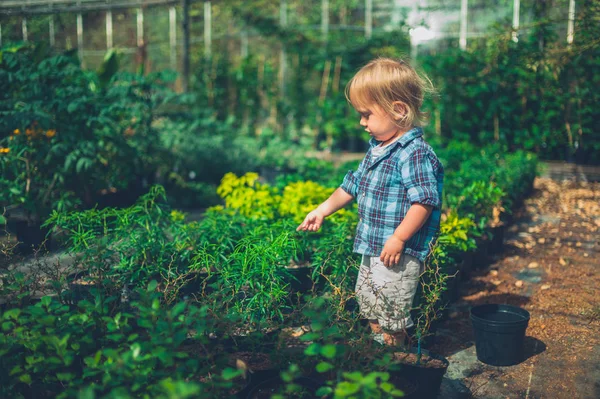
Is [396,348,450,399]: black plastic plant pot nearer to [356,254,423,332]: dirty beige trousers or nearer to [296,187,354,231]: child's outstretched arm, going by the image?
[356,254,423,332]: dirty beige trousers

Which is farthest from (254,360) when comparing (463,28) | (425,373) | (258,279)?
(463,28)

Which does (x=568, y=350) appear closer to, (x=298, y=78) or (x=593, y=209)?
(x=593, y=209)

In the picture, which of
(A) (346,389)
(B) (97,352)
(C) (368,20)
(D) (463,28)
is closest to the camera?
(A) (346,389)

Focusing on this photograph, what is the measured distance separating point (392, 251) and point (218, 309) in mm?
823

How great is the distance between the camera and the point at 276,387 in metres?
2.31

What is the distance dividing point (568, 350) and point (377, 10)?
941cm

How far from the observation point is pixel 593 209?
7039 mm

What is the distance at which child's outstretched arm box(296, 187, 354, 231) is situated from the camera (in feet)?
10.0

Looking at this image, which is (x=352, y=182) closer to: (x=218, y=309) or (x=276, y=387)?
(x=218, y=309)

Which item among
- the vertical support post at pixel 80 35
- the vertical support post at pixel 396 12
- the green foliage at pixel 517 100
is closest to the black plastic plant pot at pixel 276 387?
the green foliage at pixel 517 100

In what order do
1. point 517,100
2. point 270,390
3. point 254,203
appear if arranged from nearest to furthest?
1. point 270,390
2. point 254,203
3. point 517,100

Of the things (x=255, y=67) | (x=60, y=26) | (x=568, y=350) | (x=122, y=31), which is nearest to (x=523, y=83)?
(x=255, y=67)

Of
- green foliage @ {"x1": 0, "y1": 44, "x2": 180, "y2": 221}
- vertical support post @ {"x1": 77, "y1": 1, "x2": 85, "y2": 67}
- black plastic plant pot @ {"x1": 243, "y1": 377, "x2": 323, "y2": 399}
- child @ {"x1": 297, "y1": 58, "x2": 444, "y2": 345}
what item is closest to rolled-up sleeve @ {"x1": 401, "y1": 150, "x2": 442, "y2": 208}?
child @ {"x1": 297, "y1": 58, "x2": 444, "y2": 345}

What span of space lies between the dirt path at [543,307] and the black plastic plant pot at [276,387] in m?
0.90
